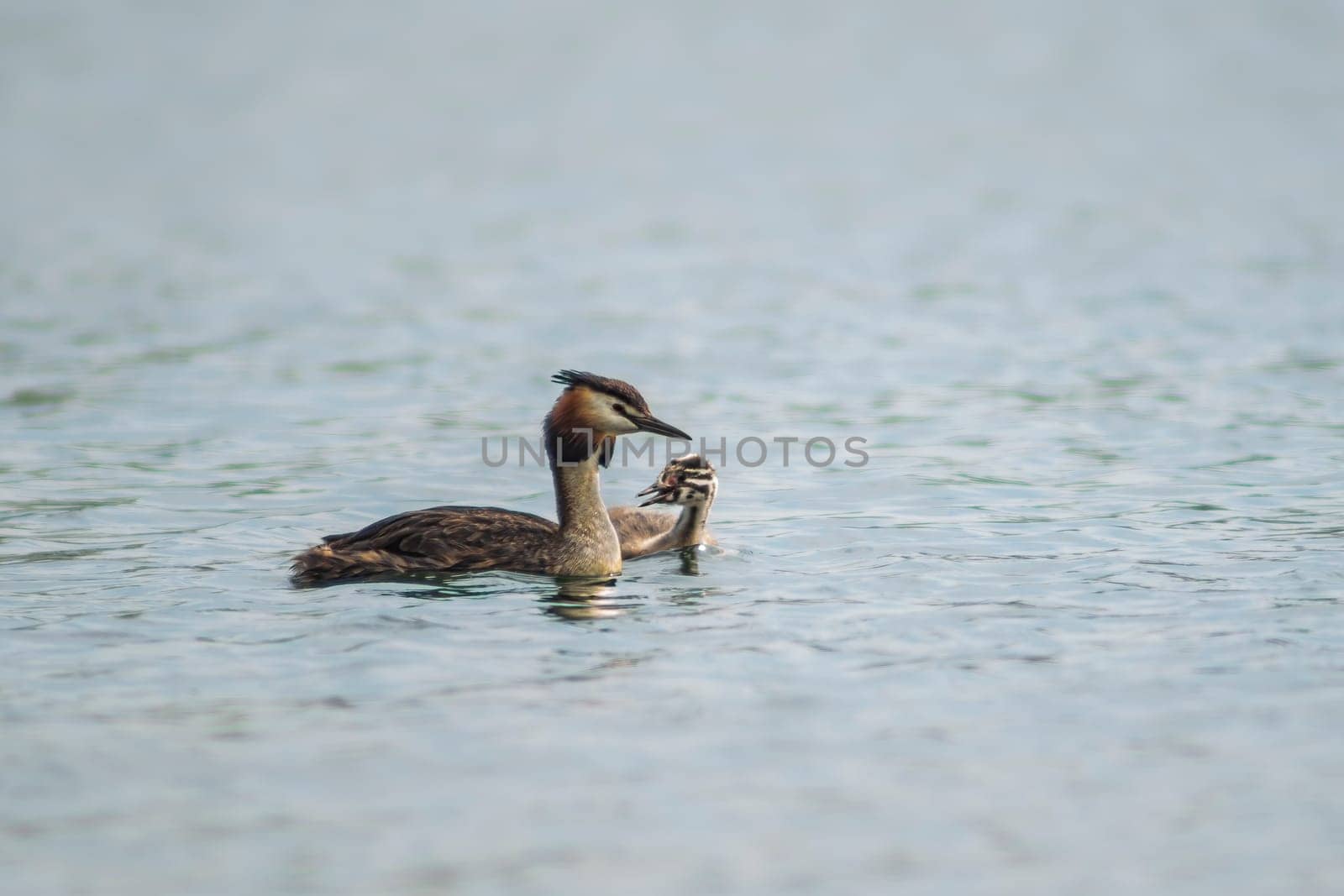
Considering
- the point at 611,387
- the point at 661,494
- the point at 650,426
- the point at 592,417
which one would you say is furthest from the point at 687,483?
the point at 611,387

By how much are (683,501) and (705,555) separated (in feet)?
1.52

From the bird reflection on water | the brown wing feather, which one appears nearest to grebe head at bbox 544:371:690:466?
the brown wing feather

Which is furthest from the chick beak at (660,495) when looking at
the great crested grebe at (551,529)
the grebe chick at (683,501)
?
the great crested grebe at (551,529)

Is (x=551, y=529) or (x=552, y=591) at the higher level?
(x=551, y=529)

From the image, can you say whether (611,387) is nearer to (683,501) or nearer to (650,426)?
(650,426)

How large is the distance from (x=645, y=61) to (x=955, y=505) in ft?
Result: 152

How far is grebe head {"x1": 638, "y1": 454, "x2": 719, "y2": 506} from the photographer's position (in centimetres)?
1276

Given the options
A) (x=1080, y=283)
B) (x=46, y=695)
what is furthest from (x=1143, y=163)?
(x=46, y=695)

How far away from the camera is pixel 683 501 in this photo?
41.9 ft

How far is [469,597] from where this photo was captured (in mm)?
10914

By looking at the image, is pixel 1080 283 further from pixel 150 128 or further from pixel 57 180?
pixel 150 128

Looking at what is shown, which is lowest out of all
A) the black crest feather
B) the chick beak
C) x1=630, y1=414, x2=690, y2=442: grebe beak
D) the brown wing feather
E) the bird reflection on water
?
the bird reflection on water

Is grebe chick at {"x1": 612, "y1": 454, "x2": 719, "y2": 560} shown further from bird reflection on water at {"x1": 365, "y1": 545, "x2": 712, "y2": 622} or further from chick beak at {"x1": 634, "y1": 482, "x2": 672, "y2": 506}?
bird reflection on water at {"x1": 365, "y1": 545, "x2": 712, "y2": 622}

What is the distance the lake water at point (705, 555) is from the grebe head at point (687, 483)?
1.46 feet
